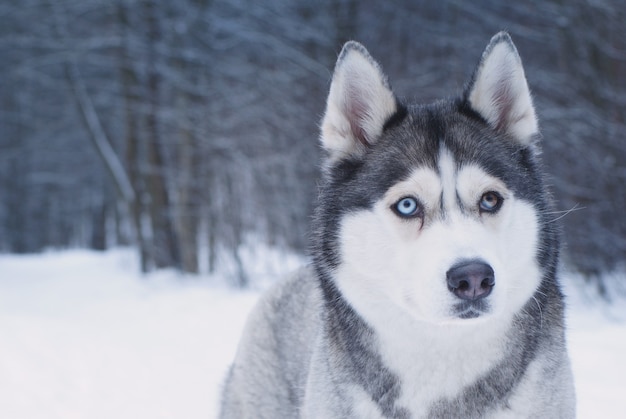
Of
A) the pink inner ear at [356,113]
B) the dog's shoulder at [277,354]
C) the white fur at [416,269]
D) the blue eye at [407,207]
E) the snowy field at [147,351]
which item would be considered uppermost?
the pink inner ear at [356,113]

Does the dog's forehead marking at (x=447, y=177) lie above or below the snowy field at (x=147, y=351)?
above

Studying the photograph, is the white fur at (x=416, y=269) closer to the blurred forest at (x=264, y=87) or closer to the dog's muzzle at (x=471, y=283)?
the dog's muzzle at (x=471, y=283)

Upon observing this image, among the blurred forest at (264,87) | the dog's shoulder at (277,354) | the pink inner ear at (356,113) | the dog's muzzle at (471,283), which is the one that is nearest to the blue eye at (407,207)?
the dog's muzzle at (471,283)

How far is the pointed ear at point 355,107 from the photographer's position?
256cm

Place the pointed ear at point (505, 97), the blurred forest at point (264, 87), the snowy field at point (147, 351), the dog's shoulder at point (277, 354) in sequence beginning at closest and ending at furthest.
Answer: the pointed ear at point (505, 97)
the dog's shoulder at point (277, 354)
the snowy field at point (147, 351)
the blurred forest at point (264, 87)

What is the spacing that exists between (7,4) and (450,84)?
9956mm

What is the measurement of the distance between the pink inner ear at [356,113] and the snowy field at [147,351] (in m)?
2.12

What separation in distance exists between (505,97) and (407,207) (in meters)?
0.77

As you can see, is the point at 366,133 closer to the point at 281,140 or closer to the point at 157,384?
the point at 157,384

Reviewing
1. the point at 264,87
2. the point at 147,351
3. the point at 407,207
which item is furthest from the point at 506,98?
the point at 264,87

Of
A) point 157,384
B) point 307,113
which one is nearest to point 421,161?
point 157,384

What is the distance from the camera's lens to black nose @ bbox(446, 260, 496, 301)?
199 cm

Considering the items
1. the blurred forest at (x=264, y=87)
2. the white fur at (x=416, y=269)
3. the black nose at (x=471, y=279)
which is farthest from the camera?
the blurred forest at (x=264, y=87)

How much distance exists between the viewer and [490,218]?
2.26 metres
